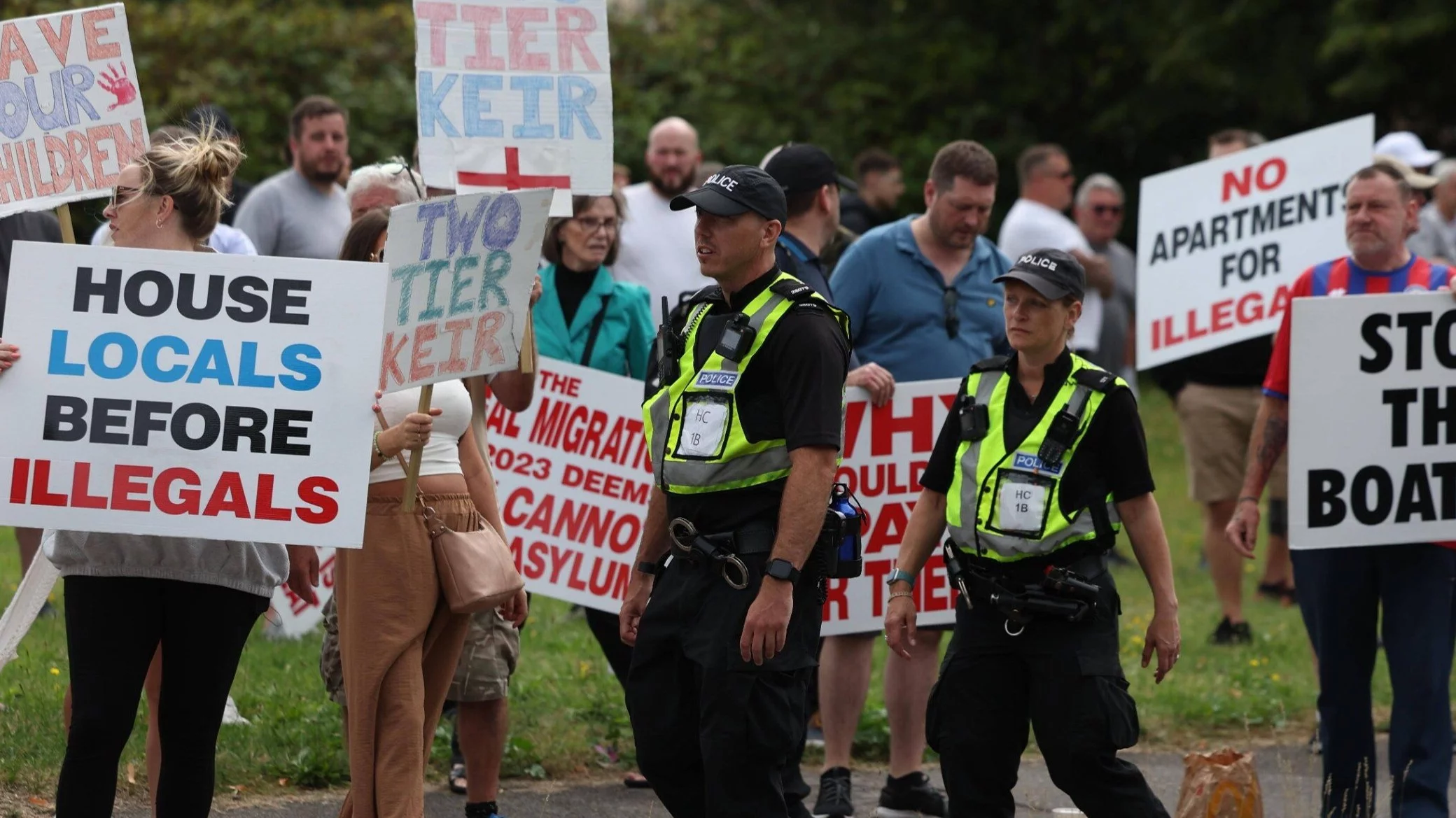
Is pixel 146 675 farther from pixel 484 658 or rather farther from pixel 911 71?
pixel 911 71

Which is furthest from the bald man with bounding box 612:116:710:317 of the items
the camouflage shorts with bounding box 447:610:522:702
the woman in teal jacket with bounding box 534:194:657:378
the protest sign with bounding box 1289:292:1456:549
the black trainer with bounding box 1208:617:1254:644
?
the protest sign with bounding box 1289:292:1456:549

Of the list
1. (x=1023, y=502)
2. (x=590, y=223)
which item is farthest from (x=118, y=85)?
(x=1023, y=502)

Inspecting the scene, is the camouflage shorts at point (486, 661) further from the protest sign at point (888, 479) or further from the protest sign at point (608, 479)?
the protest sign at point (888, 479)

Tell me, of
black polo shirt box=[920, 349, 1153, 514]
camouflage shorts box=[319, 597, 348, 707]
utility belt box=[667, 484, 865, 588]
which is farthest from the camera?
camouflage shorts box=[319, 597, 348, 707]

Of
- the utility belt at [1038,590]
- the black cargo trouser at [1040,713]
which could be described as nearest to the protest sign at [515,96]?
the utility belt at [1038,590]

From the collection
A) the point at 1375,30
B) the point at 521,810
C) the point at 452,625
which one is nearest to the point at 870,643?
the point at 521,810

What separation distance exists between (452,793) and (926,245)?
259 cm

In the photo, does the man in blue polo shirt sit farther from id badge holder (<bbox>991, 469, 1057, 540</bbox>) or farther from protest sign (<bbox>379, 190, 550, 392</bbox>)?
protest sign (<bbox>379, 190, 550, 392</bbox>)

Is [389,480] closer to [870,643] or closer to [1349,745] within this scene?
[870,643]

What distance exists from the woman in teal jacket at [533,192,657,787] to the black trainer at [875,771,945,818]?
944 millimetres

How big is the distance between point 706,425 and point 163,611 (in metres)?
1.48

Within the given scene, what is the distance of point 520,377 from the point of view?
6.30m

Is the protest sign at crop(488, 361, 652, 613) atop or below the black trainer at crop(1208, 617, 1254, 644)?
atop

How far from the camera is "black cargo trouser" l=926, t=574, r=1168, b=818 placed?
5195 mm
